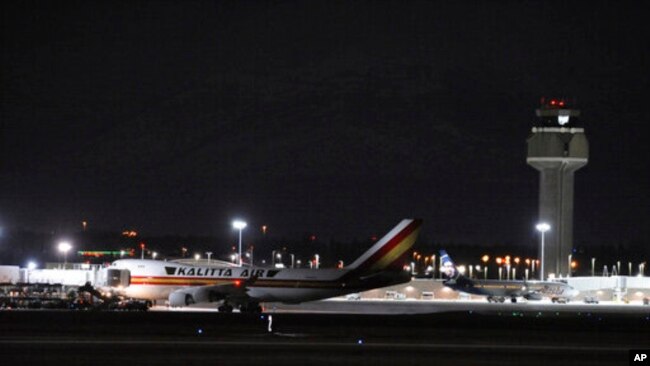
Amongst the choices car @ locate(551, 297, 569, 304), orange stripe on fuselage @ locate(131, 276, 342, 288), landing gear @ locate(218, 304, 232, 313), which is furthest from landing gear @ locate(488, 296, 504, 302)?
landing gear @ locate(218, 304, 232, 313)

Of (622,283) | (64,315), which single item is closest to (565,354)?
(64,315)

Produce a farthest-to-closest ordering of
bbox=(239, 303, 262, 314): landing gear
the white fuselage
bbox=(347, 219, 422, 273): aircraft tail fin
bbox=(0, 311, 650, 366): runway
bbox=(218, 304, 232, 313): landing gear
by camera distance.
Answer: bbox=(347, 219, 422, 273): aircraft tail fin < the white fuselage < bbox=(239, 303, 262, 314): landing gear < bbox=(218, 304, 232, 313): landing gear < bbox=(0, 311, 650, 366): runway

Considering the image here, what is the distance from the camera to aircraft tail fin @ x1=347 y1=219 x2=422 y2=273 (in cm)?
10475

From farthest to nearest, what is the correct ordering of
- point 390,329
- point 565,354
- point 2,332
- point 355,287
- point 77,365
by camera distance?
point 355,287 → point 390,329 → point 2,332 → point 565,354 → point 77,365

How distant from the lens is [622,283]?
155625mm

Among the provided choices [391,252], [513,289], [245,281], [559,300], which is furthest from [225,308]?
[513,289]

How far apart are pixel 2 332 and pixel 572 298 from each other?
354 ft

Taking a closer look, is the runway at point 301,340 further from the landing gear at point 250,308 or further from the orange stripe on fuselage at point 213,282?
the orange stripe on fuselage at point 213,282

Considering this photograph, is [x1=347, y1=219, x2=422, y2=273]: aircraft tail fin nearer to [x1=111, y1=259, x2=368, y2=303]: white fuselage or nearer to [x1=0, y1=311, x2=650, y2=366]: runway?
[x1=111, y1=259, x2=368, y2=303]: white fuselage

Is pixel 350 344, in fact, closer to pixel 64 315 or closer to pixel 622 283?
pixel 64 315

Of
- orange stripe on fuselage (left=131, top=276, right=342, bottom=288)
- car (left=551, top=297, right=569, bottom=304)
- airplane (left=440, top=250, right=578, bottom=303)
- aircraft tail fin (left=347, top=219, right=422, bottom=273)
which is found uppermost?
aircraft tail fin (left=347, top=219, right=422, bottom=273)

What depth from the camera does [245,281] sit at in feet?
331

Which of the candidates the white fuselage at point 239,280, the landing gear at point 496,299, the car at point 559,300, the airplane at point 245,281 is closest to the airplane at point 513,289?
the landing gear at point 496,299

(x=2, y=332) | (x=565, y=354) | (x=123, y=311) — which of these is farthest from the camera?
(x=123, y=311)
